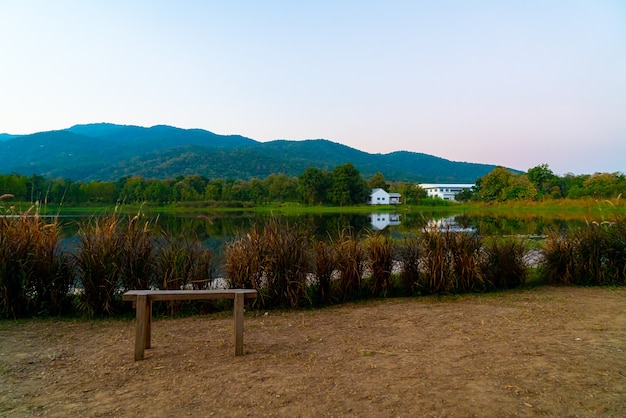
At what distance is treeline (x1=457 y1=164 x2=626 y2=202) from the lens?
5044 cm

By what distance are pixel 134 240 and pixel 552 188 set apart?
67.3 m

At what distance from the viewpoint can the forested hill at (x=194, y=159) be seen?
109875 mm

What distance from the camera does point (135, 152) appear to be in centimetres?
14700

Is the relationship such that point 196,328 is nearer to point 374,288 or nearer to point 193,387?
point 193,387

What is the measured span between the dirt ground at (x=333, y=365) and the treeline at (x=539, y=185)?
4936 centimetres

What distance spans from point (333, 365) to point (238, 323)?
1.03 metres

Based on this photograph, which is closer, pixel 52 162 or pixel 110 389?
pixel 110 389

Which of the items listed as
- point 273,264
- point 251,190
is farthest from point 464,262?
point 251,190

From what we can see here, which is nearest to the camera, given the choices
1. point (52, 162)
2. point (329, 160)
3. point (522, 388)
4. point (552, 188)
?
point (522, 388)

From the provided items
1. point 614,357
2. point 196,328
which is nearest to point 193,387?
point 196,328

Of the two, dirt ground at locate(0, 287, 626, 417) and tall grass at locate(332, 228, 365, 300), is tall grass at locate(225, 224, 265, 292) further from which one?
tall grass at locate(332, 228, 365, 300)

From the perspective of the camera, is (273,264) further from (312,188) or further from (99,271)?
(312,188)

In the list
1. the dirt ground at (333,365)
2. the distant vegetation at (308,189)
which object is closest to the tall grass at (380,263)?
the dirt ground at (333,365)

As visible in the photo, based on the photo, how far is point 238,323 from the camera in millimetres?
4305
